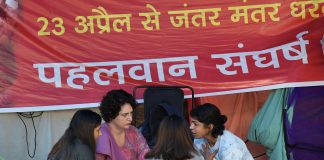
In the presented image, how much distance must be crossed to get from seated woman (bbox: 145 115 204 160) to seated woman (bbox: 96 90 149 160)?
0.78m

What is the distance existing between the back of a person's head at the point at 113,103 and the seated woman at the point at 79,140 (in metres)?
0.40

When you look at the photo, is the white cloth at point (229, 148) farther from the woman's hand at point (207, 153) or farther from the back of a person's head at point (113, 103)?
the back of a person's head at point (113, 103)

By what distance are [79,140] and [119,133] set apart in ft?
2.13

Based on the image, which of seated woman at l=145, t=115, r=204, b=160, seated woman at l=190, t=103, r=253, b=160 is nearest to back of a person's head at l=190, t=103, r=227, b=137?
seated woman at l=190, t=103, r=253, b=160

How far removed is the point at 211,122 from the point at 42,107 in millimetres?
1727

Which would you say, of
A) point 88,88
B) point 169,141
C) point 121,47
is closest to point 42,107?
point 88,88

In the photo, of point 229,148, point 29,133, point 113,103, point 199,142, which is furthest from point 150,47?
point 229,148

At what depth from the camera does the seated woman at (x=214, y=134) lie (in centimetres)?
485

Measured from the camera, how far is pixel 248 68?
19.7 ft

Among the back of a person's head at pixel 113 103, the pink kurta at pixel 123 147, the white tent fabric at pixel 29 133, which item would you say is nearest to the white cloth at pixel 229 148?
the pink kurta at pixel 123 147

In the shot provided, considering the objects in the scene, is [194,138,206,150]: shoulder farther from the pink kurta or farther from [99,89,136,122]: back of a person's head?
[99,89,136,122]: back of a person's head

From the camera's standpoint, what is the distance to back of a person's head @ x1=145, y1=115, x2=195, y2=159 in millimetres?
4066

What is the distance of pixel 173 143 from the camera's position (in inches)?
161

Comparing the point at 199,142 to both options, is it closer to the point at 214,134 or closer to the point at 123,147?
the point at 214,134
